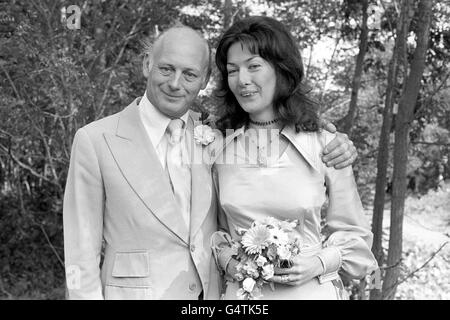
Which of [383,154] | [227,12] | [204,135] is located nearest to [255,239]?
[204,135]

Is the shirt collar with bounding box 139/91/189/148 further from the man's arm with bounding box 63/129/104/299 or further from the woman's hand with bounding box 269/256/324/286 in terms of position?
the woman's hand with bounding box 269/256/324/286

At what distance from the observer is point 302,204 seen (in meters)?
2.77

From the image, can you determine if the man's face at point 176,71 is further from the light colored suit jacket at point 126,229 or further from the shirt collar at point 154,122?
the light colored suit jacket at point 126,229

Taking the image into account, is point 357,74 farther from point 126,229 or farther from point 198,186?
point 126,229

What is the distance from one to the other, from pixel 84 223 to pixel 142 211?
25 centimetres

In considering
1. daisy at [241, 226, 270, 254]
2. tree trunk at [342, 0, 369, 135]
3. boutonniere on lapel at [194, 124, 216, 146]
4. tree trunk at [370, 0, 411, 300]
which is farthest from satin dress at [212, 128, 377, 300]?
tree trunk at [342, 0, 369, 135]

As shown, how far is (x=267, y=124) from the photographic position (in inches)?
118

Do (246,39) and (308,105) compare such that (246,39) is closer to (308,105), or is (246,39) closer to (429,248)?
(308,105)

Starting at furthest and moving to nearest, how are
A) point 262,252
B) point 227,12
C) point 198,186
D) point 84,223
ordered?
point 227,12 < point 198,186 < point 84,223 < point 262,252

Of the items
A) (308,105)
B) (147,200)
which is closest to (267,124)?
(308,105)

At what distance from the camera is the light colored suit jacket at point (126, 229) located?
2719 millimetres

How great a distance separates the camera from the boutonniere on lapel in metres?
2.94

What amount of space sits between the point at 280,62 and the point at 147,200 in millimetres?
865

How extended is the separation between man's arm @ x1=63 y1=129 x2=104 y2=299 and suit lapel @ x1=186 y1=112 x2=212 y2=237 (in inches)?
15.9
